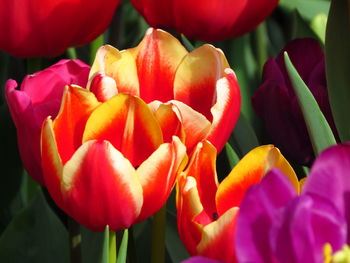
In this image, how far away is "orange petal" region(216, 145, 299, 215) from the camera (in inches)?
22.4

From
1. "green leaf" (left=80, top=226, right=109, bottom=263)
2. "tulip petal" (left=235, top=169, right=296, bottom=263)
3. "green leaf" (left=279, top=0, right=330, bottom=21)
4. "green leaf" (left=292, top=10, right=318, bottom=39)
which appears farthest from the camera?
"green leaf" (left=279, top=0, right=330, bottom=21)

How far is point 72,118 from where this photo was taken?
0.63 metres

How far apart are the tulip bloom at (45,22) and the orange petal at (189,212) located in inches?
12.7

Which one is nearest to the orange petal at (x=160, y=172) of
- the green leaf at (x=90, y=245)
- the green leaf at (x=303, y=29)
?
the green leaf at (x=90, y=245)

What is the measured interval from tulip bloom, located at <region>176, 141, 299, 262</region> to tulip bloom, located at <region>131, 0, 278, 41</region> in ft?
0.98

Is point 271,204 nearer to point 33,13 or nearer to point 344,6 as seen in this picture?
point 344,6

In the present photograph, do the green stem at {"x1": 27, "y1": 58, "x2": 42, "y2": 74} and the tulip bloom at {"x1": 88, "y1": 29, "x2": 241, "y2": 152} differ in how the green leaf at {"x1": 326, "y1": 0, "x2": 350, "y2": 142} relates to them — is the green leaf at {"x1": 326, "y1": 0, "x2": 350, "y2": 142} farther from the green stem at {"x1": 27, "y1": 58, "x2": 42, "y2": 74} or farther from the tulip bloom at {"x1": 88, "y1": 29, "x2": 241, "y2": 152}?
the green stem at {"x1": 27, "y1": 58, "x2": 42, "y2": 74}

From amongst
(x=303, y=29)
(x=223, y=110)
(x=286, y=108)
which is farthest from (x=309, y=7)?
(x=223, y=110)

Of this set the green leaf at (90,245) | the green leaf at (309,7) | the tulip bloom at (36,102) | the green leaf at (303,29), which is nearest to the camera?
the tulip bloom at (36,102)

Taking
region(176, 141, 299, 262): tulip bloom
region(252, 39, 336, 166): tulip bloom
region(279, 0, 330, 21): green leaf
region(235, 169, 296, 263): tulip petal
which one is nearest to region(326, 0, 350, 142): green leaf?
region(252, 39, 336, 166): tulip bloom

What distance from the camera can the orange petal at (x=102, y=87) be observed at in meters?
0.63

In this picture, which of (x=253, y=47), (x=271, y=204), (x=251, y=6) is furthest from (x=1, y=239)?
(x=253, y=47)

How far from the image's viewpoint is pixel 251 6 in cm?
88

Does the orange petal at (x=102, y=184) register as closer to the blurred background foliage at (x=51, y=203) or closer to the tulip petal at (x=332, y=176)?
the blurred background foliage at (x=51, y=203)
